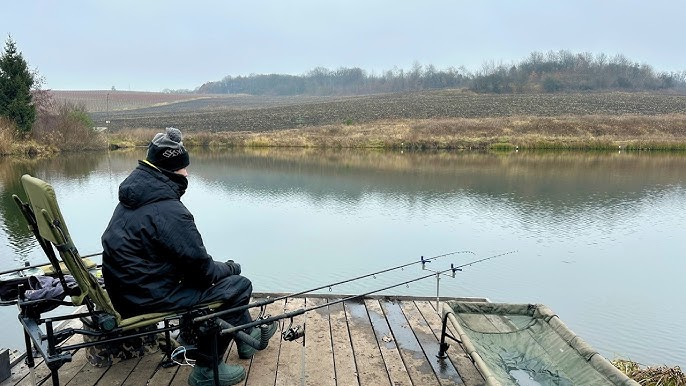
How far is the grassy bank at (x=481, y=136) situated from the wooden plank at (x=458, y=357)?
2788cm

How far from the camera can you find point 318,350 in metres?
3.57

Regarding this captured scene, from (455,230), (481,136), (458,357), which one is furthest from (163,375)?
(481,136)

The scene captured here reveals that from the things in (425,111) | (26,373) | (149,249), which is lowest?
(26,373)

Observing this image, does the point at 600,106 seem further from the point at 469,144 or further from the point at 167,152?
the point at 167,152

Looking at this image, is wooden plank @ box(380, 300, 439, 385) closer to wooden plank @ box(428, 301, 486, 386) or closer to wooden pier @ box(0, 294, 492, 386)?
wooden pier @ box(0, 294, 492, 386)

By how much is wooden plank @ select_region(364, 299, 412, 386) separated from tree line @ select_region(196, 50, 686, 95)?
63.3 metres

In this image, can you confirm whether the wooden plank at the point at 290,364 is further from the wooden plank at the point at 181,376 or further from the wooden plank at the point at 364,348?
the wooden plank at the point at 181,376

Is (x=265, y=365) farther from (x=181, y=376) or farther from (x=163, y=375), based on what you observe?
(x=163, y=375)

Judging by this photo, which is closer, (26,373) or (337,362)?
(26,373)

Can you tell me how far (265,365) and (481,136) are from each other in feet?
106

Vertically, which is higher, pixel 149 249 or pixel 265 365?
pixel 149 249

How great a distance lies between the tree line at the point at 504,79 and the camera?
6681 cm

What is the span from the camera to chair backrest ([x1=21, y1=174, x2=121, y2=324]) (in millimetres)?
2434

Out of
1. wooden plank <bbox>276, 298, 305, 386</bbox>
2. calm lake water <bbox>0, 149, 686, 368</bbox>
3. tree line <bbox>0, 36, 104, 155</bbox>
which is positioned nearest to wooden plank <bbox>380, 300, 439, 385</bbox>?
wooden plank <bbox>276, 298, 305, 386</bbox>
